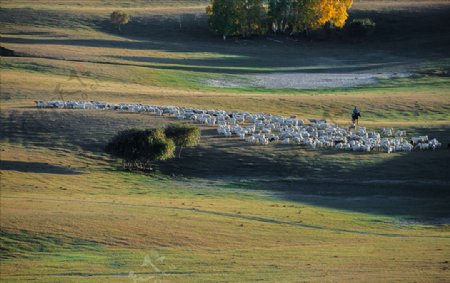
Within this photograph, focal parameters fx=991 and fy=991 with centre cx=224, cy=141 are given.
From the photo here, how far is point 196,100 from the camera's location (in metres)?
72.4

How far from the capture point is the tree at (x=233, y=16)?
121 meters

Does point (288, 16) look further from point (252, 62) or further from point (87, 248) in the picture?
point (87, 248)

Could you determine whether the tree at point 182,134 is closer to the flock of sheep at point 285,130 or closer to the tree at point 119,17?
the flock of sheep at point 285,130

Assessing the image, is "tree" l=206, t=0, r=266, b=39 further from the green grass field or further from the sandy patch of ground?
the sandy patch of ground

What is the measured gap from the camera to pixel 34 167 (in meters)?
50.6

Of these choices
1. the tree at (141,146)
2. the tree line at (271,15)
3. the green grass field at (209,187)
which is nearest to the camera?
the green grass field at (209,187)

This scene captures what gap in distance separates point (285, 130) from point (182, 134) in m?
8.86

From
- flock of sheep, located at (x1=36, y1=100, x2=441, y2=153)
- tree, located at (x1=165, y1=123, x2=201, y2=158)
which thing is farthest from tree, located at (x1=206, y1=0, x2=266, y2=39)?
tree, located at (x1=165, y1=123, x2=201, y2=158)

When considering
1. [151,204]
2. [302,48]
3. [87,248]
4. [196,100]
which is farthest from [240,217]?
[302,48]

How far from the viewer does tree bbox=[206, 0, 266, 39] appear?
121444mm

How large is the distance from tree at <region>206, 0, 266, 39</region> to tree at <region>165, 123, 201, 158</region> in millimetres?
67580

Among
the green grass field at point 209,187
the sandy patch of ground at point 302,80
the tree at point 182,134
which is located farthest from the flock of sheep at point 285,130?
the sandy patch of ground at point 302,80

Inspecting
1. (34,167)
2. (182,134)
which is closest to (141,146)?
(182,134)

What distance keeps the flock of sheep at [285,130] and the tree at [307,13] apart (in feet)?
198
